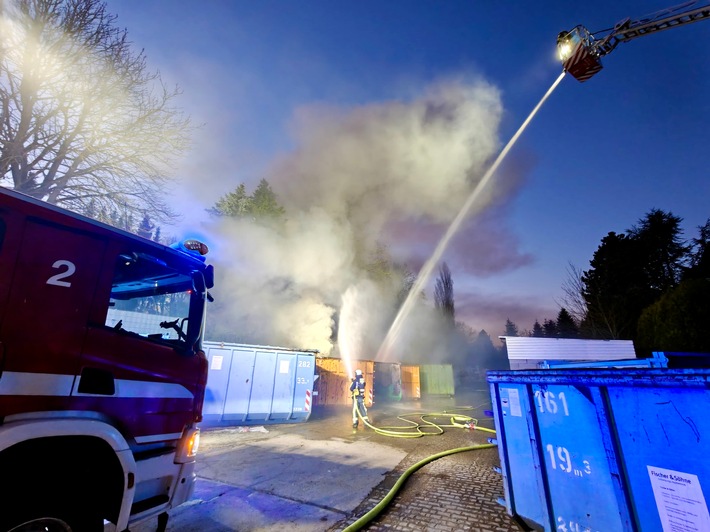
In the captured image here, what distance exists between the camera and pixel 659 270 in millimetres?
28594

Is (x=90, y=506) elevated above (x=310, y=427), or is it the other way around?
(x=90, y=506)

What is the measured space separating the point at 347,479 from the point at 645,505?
4.25m

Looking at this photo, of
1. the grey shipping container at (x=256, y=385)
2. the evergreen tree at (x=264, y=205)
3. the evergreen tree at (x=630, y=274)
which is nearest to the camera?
the grey shipping container at (x=256, y=385)

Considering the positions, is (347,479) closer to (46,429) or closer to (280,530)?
(280,530)

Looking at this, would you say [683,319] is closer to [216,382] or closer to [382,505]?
[382,505]

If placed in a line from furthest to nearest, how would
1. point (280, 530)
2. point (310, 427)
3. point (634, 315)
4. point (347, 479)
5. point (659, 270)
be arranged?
1. point (659, 270)
2. point (634, 315)
3. point (310, 427)
4. point (347, 479)
5. point (280, 530)

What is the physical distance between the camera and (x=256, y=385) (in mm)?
10125

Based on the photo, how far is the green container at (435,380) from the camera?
2209 centimetres

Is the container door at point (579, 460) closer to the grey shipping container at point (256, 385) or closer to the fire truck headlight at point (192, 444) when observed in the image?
the fire truck headlight at point (192, 444)

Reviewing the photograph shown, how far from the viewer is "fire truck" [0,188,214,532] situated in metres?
1.87

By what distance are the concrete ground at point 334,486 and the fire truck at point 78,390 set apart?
1.51 meters

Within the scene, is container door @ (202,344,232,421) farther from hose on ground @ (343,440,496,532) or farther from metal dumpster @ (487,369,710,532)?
metal dumpster @ (487,369,710,532)

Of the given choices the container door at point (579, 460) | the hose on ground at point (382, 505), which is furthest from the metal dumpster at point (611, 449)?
the hose on ground at point (382, 505)

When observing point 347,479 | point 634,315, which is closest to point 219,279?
point 347,479
